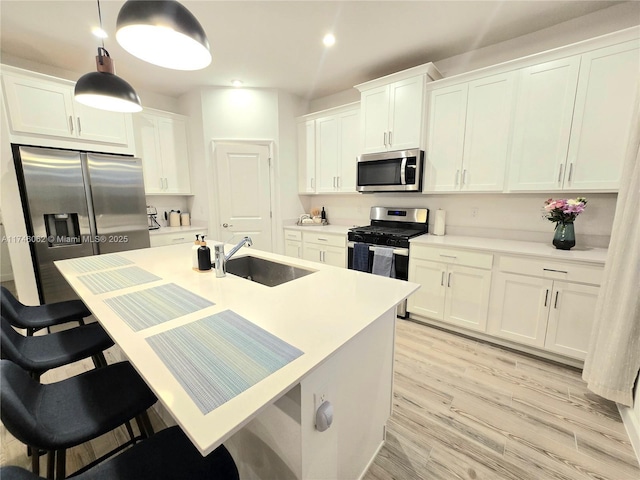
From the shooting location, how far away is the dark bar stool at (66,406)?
0.77 metres

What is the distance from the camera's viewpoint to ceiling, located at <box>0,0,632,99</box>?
2.15 m

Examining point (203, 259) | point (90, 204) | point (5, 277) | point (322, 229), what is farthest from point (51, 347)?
point (5, 277)

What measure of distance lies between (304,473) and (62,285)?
316cm

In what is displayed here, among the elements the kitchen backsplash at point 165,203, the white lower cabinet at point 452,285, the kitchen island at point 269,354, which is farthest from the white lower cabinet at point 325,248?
the kitchen backsplash at point 165,203

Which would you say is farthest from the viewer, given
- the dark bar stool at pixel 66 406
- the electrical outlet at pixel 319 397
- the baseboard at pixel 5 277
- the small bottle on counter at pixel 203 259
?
the baseboard at pixel 5 277

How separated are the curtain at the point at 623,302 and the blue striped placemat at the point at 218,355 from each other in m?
1.98

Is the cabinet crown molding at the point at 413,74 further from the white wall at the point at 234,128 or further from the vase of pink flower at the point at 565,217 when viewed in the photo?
the vase of pink flower at the point at 565,217

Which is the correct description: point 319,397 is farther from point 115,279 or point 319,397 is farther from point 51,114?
point 51,114

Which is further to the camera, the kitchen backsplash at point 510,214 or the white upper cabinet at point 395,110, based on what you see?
the white upper cabinet at point 395,110

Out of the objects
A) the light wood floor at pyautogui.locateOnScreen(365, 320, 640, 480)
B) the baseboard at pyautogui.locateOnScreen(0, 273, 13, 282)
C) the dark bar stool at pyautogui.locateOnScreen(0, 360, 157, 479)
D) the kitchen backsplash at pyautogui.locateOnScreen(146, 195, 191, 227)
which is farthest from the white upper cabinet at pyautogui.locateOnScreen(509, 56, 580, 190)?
the baseboard at pyautogui.locateOnScreen(0, 273, 13, 282)

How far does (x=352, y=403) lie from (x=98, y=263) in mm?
2013

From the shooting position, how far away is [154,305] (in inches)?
48.6

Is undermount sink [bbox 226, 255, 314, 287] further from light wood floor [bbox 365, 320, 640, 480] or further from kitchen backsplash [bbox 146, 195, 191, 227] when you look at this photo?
kitchen backsplash [bbox 146, 195, 191, 227]

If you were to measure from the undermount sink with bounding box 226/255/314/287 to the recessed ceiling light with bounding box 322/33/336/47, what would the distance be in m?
2.21
